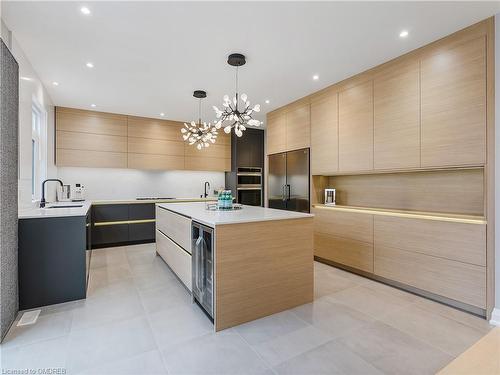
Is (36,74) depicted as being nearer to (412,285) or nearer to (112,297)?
(112,297)

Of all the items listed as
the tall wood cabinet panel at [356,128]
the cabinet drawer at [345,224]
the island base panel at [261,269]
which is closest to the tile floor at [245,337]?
the island base panel at [261,269]

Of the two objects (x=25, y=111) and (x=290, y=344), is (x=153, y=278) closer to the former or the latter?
(x=290, y=344)

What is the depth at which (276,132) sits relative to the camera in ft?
16.9

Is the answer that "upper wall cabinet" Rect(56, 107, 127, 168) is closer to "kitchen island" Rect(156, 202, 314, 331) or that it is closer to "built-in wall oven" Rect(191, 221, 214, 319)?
"kitchen island" Rect(156, 202, 314, 331)

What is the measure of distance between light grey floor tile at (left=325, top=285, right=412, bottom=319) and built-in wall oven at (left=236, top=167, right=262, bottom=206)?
3883 millimetres

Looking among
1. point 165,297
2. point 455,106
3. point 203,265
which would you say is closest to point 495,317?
Answer: point 455,106

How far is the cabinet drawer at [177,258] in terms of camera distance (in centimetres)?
274

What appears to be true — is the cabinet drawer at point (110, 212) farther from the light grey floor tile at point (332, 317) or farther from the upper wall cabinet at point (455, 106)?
the upper wall cabinet at point (455, 106)

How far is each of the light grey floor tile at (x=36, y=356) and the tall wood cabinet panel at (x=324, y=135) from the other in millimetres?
3622

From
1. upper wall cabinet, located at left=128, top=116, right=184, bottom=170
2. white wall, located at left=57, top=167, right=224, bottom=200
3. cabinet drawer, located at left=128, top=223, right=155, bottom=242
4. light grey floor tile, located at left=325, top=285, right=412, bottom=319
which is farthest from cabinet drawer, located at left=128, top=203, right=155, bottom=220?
light grey floor tile, located at left=325, top=285, right=412, bottom=319

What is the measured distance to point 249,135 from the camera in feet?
22.0

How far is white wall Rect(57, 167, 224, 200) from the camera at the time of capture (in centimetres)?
536

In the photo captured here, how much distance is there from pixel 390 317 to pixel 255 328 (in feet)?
4.09

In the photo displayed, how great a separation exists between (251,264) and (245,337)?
560 millimetres
